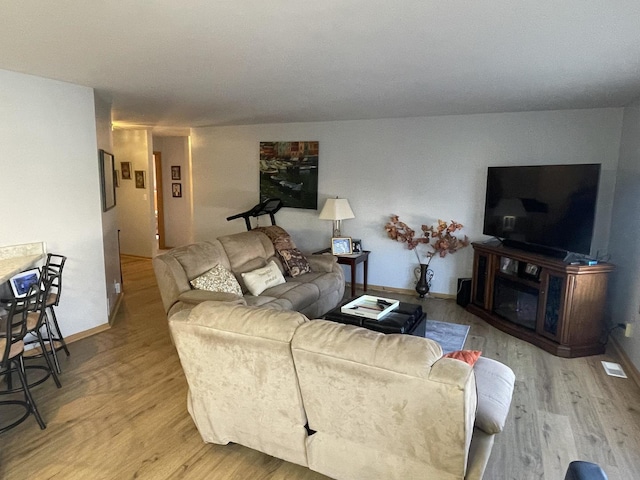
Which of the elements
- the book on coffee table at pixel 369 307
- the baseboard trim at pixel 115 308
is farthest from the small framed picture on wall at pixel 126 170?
the book on coffee table at pixel 369 307

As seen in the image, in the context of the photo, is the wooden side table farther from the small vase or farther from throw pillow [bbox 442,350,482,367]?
throw pillow [bbox 442,350,482,367]

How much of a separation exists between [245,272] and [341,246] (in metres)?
1.66

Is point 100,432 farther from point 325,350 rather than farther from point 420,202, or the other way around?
point 420,202

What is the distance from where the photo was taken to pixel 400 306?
11.6ft

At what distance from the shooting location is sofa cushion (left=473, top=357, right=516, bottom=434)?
1731 mm

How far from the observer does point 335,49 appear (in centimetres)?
239

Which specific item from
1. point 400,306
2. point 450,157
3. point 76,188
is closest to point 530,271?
point 400,306

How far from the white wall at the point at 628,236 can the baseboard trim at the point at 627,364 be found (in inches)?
1.6

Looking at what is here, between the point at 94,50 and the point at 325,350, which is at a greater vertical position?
the point at 94,50

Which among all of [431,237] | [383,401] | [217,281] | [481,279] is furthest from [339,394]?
[431,237]

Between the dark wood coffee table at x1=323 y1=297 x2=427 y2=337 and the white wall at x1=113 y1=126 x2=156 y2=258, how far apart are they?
4.87 meters

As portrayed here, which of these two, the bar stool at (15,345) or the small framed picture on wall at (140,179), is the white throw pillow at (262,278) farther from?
the small framed picture on wall at (140,179)

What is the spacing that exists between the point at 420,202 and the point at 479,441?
3.87m

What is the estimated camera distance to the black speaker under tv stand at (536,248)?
3828 millimetres
